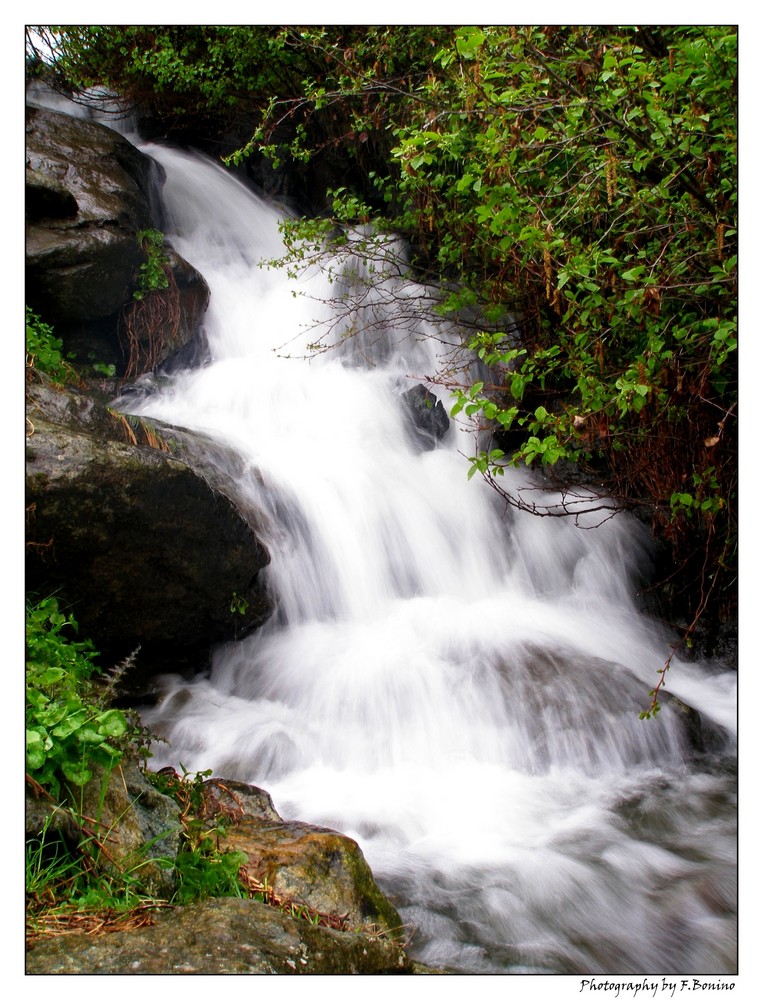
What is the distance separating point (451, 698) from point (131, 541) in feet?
7.10

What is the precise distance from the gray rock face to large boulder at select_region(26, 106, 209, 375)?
5.42 m

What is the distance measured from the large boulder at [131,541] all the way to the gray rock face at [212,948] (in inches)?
87.0

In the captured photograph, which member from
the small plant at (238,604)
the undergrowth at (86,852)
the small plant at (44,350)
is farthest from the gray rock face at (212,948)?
the small plant at (44,350)

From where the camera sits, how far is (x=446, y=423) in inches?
278

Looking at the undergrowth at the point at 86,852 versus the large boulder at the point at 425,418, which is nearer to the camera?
the undergrowth at the point at 86,852

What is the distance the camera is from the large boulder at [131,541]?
11.7 feet

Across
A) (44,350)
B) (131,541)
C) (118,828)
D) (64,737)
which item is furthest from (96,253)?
(118,828)

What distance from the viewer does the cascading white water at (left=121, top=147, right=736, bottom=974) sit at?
3018 mm

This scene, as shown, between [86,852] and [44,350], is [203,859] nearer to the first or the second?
[86,852]

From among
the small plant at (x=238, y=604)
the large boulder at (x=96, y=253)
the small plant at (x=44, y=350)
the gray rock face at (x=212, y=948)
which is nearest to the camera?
the gray rock face at (x=212, y=948)

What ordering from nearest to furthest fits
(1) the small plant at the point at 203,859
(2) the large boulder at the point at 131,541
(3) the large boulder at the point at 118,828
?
(3) the large boulder at the point at 118,828, (1) the small plant at the point at 203,859, (2) the large boulder at the point at 131,541

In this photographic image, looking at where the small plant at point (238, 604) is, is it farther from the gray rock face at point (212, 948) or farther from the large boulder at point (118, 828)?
the gray rock face at point (212, 948)

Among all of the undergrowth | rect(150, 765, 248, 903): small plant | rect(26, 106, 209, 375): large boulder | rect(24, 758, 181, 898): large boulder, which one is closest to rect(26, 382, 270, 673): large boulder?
the undergrowth

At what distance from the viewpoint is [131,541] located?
389 centimetres
